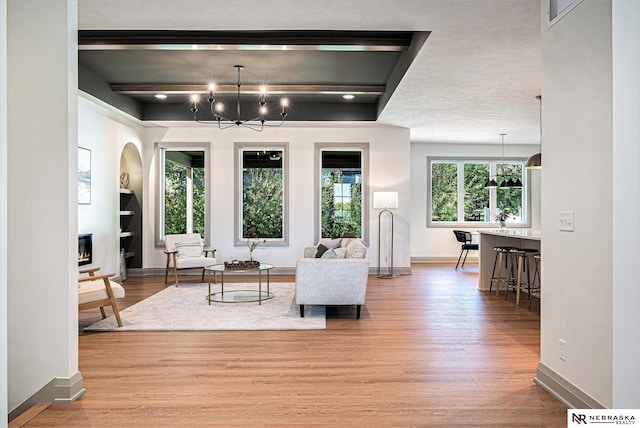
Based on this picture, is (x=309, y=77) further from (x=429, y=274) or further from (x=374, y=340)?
(x=429, y=274)

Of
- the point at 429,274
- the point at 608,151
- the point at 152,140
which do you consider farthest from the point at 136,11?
the point at 429,274

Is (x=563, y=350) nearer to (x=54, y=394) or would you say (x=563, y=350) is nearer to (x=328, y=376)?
(x=328, y=376)

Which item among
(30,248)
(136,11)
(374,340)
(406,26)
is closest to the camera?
(30,248)

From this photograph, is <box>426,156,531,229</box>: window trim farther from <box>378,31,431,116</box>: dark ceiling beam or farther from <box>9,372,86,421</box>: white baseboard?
<box>9,372,86,421</box>: white baseboard

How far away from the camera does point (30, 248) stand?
2.96 metres

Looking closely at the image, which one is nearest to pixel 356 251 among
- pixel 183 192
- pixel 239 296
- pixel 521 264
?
pixel 239 296

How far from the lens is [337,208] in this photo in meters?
9.07

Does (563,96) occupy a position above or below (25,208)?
above

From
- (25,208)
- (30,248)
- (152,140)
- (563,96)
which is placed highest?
(152,140)

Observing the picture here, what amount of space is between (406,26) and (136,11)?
2.11m

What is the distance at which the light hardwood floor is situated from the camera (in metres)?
2.72

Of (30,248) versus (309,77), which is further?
(309,77)

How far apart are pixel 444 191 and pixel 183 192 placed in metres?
5.71

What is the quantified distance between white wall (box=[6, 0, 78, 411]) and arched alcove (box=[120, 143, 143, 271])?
5825 mm
